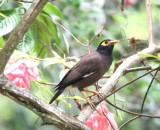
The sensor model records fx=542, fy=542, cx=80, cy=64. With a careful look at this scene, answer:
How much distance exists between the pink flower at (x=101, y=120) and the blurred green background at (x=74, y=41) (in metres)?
0.27

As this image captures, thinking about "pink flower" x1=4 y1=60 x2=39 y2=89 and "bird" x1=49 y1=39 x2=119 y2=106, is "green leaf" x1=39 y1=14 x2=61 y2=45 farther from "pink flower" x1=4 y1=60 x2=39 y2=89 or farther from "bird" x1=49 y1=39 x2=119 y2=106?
"pink flower" x1=4 y1=60 x2=39 y2=89

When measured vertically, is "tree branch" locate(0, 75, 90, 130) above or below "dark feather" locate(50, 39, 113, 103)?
above

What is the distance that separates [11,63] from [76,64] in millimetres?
424

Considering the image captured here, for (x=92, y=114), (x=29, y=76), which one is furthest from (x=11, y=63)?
(x=92, y=114)

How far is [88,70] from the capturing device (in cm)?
279

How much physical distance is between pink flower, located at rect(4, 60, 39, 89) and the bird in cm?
31

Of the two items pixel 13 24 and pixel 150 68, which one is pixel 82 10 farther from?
pixel 150 68

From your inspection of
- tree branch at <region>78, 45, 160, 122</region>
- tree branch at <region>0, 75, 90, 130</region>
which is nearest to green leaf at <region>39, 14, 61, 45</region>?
tree branch at <region>78, 45, 160, 122</region>

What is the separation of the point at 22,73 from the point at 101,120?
14.2 inches

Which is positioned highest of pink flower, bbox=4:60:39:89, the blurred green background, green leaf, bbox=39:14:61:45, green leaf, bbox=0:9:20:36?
green leaf, bbox=0:9:20:36

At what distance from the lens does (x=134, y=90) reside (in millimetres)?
5402

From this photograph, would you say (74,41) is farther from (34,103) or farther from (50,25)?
(34,103)

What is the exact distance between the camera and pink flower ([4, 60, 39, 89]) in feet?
6.87

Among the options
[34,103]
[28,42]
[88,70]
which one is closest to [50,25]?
[28,42]
